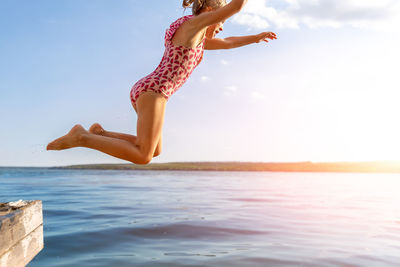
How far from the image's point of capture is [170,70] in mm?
4027

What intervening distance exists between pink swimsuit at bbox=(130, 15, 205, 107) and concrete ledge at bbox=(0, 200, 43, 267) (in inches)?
58.4

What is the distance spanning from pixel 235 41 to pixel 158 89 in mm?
1467

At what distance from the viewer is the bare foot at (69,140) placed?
13.5 feet

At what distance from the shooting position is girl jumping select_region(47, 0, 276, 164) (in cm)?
386

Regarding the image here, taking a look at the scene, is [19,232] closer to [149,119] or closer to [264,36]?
[149,119]

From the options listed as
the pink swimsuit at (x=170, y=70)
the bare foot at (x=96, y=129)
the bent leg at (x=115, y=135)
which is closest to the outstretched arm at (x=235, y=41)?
the pink swimsuit at (x=170, y=70)

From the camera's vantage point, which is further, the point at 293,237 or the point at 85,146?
the point at 293,237

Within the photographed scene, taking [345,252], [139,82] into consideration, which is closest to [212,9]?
[139,82]

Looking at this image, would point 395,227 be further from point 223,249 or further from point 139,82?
point 139,82

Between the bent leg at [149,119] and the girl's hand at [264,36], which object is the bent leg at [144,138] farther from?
the girl's hand at [264,36]

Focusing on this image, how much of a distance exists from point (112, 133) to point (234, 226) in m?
5.72

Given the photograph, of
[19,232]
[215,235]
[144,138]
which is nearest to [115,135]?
[144,138]

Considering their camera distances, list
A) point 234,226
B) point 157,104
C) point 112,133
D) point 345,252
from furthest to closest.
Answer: point 234,226 → point 345,252 → point 112,133 → point 157,104

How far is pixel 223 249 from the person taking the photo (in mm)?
7285
